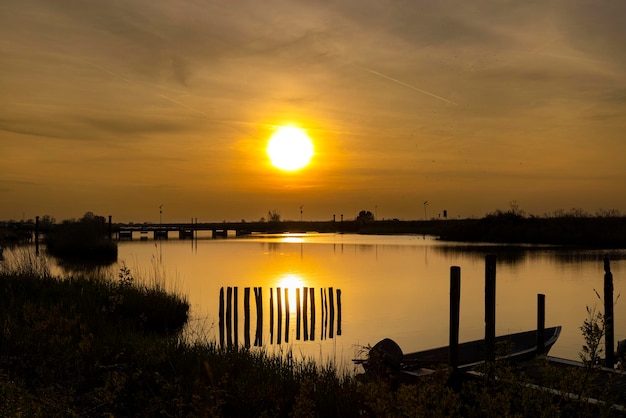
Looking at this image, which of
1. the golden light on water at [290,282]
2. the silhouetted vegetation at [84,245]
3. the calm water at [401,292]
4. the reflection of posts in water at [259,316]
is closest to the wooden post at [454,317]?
the calm water at [401,292]

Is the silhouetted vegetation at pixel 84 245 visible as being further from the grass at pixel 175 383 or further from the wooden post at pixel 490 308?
the wooden post at pixel 490 308

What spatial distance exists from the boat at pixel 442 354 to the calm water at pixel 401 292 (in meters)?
3.05

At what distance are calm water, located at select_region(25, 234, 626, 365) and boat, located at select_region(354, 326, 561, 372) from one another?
3054 mm

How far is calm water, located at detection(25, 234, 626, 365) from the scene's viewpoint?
87.4 ft

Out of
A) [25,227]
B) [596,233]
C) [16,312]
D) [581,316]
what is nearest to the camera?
[16,312]

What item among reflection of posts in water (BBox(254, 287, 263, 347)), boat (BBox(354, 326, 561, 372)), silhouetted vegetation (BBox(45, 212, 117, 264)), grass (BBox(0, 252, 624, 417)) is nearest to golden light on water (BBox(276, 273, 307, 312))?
reflection of posts in water (BBox(254, 287, 263, 347))

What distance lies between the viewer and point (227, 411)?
1050cm

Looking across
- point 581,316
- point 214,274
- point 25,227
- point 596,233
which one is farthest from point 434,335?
point 25,227

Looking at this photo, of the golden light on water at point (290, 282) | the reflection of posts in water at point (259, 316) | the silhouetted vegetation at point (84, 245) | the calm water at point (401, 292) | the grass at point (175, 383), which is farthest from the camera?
the silhouetted vegetation at point (84, 245)

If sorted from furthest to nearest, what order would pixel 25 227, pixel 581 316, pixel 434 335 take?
pixel 25 227
pixel 581 316
pixel 434 335

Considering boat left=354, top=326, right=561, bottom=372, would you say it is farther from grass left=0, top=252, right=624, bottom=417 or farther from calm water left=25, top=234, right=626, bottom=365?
calm water left=25, top=234, right=626, bottom=365

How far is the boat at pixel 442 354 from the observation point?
14039 millimetres

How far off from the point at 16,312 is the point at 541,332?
15054 mm

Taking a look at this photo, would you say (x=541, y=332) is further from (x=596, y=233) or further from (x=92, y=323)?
(x=596, y=233)
